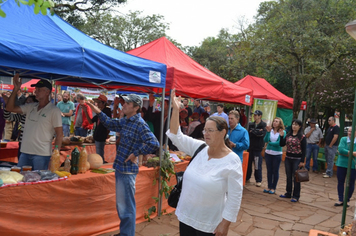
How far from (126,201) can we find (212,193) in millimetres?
1779

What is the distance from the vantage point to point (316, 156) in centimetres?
1145

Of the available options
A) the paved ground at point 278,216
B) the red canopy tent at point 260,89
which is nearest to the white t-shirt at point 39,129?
the paved ground at point 278,216

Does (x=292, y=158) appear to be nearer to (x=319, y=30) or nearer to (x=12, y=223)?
(x=12, y=223)

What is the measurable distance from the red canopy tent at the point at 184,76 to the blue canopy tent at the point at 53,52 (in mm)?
1017

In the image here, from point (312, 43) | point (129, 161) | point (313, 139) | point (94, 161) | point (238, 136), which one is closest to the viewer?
point (129, 161)

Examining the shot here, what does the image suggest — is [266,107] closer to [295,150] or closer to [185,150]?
[295,150]

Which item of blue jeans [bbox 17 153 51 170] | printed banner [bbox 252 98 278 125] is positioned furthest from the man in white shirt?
blue jeans [bbox 17 153 51 170]

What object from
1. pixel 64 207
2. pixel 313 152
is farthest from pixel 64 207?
pixel 313 152

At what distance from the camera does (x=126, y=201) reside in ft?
13.1

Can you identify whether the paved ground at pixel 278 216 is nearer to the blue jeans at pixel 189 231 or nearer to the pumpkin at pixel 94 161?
the pumpkin at pixel 94 161

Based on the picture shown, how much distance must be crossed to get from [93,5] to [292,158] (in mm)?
15292

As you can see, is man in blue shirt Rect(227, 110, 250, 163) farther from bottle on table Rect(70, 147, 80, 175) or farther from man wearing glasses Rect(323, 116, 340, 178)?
man wearing glasses Rect(323, 116, 340, 178)

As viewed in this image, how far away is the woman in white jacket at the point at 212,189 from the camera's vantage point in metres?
2.47

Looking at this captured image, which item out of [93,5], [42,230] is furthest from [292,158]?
[93,5]
